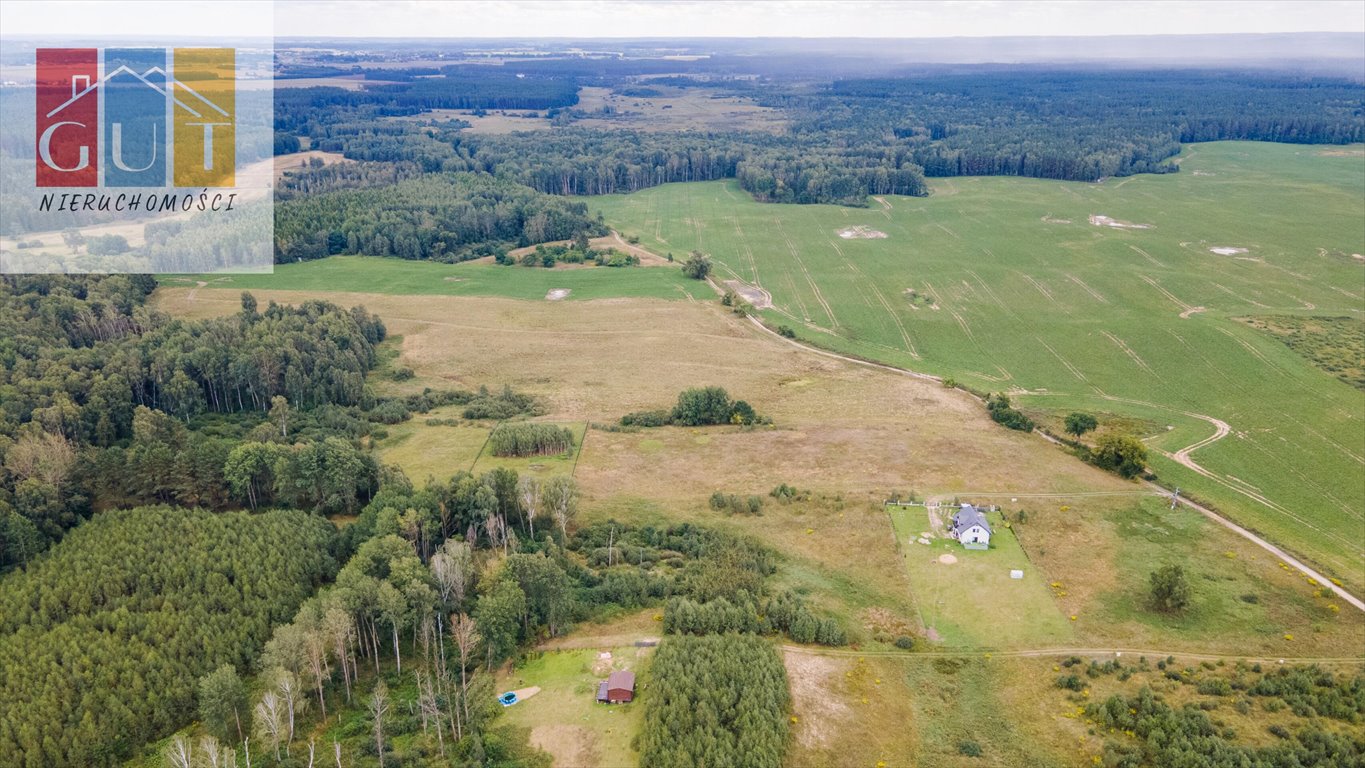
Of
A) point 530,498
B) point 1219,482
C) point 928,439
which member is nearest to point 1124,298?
point 1219,482

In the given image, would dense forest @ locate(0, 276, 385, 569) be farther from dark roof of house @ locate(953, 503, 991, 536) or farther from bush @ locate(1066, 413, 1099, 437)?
bush @ locate(1066, 413, 1099, 437)

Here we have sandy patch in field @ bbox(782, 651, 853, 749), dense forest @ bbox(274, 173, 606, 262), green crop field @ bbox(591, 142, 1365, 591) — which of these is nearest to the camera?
sandy patch in field @ bbox(782, 651, 853, 749)

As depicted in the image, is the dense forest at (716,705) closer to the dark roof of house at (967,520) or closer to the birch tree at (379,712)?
the birch tree at (379,712)

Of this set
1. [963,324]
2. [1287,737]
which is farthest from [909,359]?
[1287,737]

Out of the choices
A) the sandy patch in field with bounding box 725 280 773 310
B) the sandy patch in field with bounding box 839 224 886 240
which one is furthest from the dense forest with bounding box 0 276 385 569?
the sandy patch in field with bounding box 839 224 886 240

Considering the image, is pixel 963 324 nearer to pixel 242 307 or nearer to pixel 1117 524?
pixel 1117 524

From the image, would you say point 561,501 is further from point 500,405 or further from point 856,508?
point 500,405
